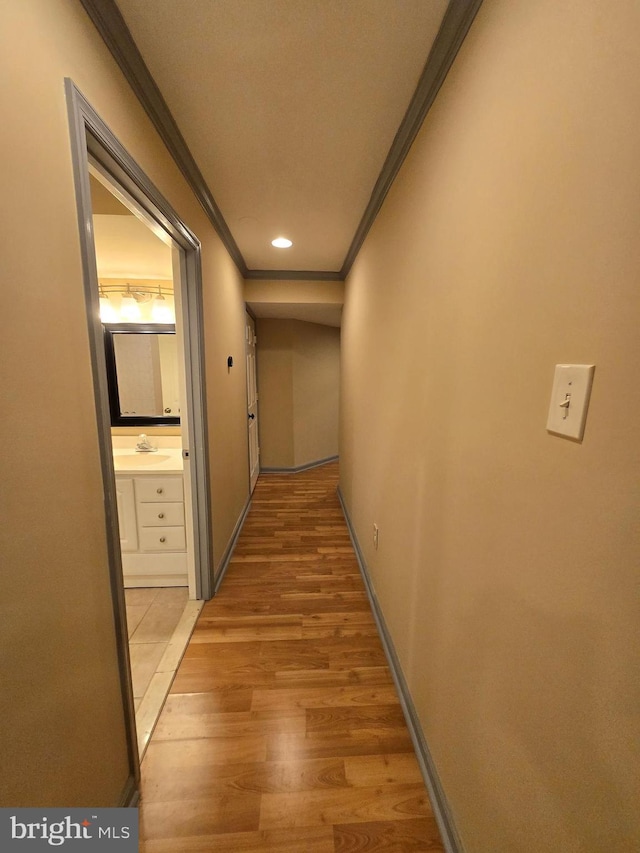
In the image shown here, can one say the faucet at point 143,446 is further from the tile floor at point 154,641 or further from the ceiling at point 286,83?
the ceiling at point 286,83

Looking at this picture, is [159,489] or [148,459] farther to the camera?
[148,459]

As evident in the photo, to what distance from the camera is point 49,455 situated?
2.35ft

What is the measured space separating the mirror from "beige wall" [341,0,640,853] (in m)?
2.12

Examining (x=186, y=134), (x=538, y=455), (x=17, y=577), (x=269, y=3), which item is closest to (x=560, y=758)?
(x=538, y=455)

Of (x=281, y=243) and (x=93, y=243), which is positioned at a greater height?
(x=281, y=243)

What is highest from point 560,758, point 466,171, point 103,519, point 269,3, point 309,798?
point 269,3

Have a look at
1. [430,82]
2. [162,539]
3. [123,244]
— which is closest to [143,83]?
[430,82]

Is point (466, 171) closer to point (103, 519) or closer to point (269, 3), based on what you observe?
point (269, 3)

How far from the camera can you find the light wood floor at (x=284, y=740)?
1.00 m

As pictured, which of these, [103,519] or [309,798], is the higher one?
[103,519]

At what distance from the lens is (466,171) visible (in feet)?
2.85

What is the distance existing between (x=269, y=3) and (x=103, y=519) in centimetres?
155

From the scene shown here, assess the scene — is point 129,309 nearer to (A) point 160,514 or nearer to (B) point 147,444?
(B) point 147,444

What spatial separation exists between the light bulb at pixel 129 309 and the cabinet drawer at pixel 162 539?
5.34ft
